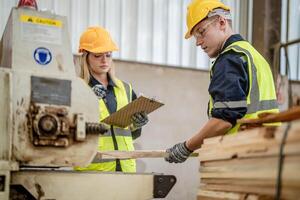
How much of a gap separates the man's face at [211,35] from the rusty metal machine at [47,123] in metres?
0.63

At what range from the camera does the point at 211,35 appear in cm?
215

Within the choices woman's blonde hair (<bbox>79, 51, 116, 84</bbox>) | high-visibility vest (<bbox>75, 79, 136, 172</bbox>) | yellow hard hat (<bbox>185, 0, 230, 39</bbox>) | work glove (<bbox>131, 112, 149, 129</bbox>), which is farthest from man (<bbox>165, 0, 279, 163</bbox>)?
woman's blonde hair (<bbox>79, 51, 116, 84</bbox>)

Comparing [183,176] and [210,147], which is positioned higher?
[210,147]

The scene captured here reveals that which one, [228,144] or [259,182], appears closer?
[259,182]

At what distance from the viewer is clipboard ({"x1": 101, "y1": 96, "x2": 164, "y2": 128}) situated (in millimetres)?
2368

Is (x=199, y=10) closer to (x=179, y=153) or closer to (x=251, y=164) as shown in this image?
(x=179, y=153)

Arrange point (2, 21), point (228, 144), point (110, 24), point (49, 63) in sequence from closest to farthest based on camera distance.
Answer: point (228, 144) < point (49, 63) < point (2, 21) < point (110, 24)

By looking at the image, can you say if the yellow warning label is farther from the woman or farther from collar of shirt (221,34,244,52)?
the woman

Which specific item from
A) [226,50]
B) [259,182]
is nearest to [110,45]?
[226,50]

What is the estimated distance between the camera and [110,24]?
13.2ft

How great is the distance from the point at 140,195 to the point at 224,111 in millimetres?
464

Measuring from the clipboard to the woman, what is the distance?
0.18 feet

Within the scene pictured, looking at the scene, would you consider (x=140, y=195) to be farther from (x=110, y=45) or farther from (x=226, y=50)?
(x=110, y=45)

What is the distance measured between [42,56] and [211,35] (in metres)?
0.77
